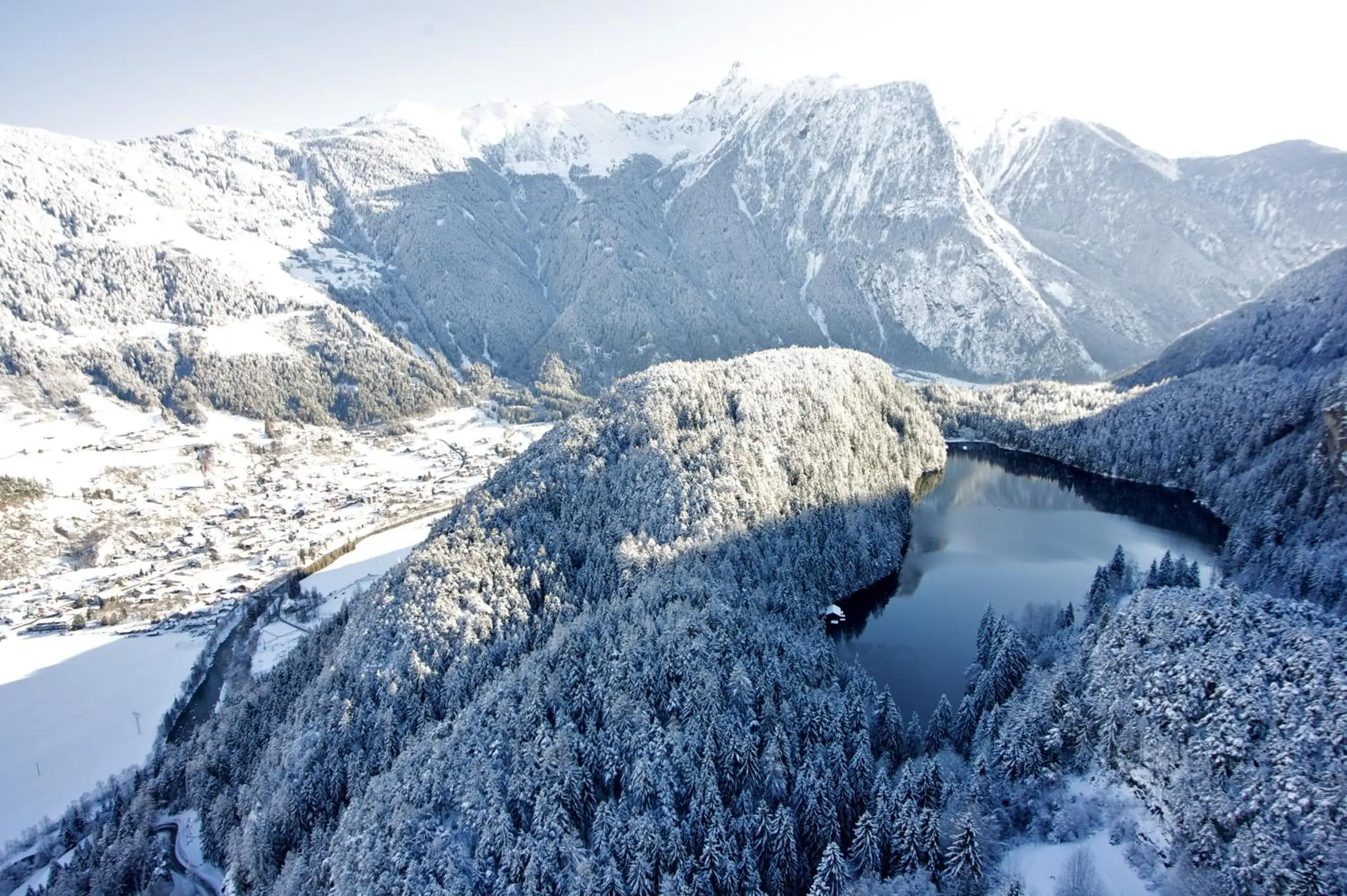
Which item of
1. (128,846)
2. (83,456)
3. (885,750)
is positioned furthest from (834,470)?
(83,456)

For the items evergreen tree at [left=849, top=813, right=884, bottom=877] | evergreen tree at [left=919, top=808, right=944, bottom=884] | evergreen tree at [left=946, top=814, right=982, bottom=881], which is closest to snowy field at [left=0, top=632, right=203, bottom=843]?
evergreen tree at [left=849, top=813, right=884, bottom=877]

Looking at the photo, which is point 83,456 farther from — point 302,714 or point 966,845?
point 966,845

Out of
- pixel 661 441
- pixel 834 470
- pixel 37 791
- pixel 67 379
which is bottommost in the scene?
A: pixel 37 791

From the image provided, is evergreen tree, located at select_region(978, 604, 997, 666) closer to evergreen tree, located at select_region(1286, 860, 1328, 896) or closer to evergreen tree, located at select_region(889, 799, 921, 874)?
evergreen tree, located at select_region(889, 799, 921, 874)

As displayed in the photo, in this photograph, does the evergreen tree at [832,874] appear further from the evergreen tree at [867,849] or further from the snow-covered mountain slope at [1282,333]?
the snow-covered mountain slope at [1282,333]

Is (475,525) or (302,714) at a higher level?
(475,525)

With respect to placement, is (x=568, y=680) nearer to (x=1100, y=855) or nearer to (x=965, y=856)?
(x=965, y=856)

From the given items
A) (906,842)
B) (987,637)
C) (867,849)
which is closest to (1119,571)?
(987,637)
